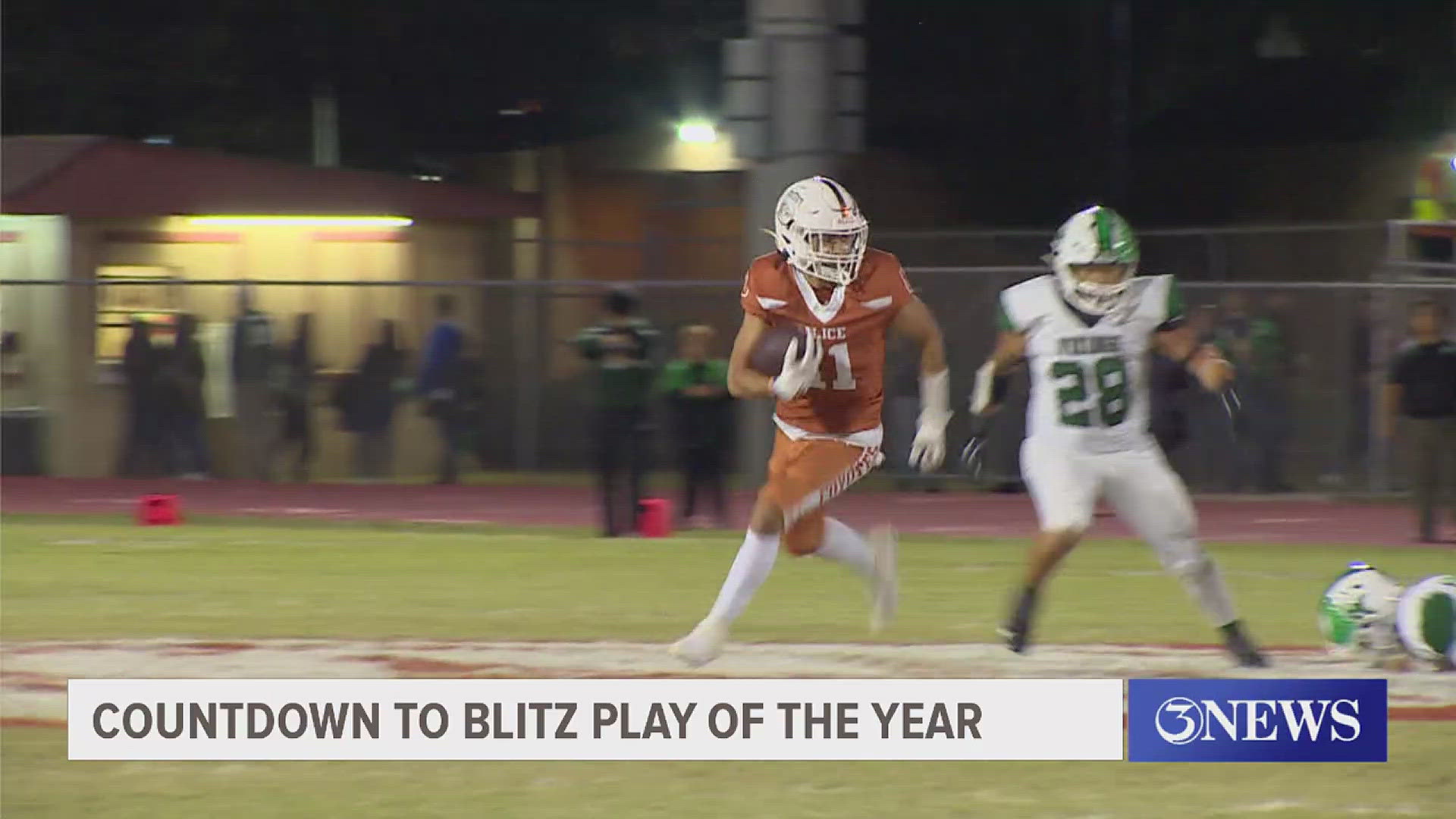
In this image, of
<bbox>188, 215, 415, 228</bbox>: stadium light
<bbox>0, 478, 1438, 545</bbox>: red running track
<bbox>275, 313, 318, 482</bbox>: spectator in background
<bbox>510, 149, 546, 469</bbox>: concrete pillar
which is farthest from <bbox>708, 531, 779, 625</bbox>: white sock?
<bbox>188, 215, 415, 228</bbox>: stadium light

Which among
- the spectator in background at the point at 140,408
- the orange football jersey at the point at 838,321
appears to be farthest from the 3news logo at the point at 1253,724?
the spectator in background at the point at 140,408

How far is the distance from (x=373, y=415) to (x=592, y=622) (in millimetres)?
12488

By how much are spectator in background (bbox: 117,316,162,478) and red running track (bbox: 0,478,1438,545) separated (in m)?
0.21

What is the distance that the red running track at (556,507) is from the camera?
63.9 feet

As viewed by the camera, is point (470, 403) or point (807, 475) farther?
point (470, 403)

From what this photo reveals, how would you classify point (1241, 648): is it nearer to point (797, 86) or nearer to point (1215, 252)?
point (797, 86)

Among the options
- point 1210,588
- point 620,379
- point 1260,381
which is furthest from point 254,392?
point 1210,588

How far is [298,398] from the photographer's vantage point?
24.1m

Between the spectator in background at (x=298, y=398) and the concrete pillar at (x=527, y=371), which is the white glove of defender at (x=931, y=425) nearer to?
the concrete pillar at (x=527, y=371)

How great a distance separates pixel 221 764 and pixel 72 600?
205 inches

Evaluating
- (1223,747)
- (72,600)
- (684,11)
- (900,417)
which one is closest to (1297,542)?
(900,417)

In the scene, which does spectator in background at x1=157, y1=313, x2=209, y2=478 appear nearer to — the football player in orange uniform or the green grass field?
the green grass field

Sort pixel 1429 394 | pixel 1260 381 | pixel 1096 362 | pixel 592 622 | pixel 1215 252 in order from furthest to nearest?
pixel 1215 252
pixel 1260 381
pixel 1429 394
pixel 592 622
pixel 1096 362

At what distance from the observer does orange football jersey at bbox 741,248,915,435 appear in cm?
969
